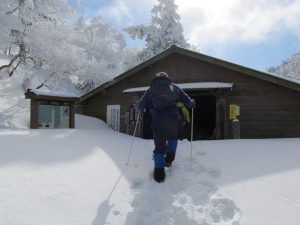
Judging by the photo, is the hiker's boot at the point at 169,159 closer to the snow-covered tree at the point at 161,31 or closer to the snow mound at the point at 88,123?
the snow mound at the point at 88,123

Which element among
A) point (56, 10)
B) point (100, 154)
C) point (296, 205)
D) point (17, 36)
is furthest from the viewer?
point (56, 10)

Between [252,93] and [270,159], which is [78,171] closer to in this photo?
[270,159]

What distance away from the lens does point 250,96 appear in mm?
13609

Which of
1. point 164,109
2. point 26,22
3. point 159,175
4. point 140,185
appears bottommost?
point 140,185

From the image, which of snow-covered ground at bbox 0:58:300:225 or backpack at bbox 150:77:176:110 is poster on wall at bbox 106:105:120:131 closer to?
snow-covered ground at bbox 0:58:300:225

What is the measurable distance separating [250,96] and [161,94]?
25.3 ft

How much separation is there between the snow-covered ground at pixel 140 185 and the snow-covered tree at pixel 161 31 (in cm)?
2659

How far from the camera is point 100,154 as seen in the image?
25.1 feet

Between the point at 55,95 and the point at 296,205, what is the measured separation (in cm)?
1069

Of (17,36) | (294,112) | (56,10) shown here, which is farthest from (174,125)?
(56,10)

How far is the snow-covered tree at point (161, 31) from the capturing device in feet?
112

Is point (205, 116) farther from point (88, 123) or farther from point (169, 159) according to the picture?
point (169, 159)

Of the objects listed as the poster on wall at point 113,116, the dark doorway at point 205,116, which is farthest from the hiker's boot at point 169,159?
the dark doorway at point 205,116

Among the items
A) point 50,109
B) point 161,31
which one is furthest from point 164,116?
point 161,31
